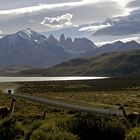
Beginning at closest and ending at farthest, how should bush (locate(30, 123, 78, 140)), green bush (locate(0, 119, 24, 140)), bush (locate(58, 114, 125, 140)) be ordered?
1. bush (locate(30, 123, 78, 140))
2. bush (locate(58, 114, 125, 140))
3. green bush (locate(0, 119, 24, 140))

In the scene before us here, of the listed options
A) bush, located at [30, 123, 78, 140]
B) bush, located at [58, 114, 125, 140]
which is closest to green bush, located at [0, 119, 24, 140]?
bush, located at [30, 123, 78, 140]

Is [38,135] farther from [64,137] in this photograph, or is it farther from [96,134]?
[96,134]

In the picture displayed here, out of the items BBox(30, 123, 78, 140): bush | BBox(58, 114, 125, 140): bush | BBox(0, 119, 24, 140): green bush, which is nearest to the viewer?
BBox(30, 123, 78, 140): bush

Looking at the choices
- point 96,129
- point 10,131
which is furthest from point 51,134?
point 10,131

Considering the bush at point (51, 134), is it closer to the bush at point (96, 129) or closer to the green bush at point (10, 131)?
the bush at point (96, 129)

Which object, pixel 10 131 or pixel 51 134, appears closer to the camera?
pixel 51 134

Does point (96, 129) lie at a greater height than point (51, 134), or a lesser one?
lesser

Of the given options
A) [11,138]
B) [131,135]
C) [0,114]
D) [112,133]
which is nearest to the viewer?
[131,135]

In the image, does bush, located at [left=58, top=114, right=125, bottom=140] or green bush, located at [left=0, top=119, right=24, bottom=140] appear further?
green bush, located at [left=0, top=119, right=24, bottom=140]

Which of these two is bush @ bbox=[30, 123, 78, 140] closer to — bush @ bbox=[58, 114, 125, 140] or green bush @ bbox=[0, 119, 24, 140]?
bush @ bbox=[58, 114, 125, 140]

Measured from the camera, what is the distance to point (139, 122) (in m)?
28.0

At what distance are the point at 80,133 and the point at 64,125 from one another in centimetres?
122

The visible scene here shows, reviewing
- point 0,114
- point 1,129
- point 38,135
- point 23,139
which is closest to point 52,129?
Answer: point 38,135

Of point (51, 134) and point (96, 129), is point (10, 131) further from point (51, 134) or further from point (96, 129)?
point (96, 129)
